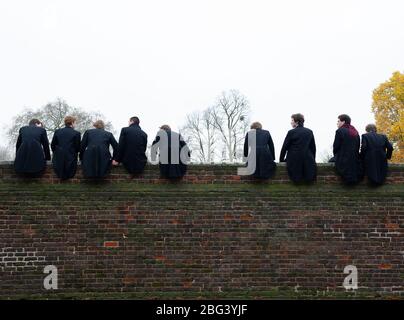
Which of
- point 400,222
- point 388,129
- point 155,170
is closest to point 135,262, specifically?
point 155,170

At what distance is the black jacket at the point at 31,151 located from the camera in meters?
9.54

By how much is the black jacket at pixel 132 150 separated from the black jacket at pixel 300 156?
258 centimetres

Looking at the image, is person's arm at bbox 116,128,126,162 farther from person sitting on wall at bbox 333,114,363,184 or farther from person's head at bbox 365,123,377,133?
person's head at bbox 365,123,377,133

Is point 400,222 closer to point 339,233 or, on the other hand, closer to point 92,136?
point 339,233

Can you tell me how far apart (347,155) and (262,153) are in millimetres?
→ 1500

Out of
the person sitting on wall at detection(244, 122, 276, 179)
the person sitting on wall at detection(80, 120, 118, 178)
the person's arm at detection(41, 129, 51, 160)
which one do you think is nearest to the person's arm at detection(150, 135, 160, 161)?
the person sitting on wall at detection(80, 120, 118, 178)

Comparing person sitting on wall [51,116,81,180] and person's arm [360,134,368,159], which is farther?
person's arm [360,134,368,159]

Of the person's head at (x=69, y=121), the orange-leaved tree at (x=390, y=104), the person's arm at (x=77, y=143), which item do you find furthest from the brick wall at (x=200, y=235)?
the orange-leaved tree at (x=390, y=104)

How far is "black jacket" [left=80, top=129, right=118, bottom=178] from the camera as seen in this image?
31.4 feet

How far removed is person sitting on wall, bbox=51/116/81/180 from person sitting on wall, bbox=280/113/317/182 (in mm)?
3720

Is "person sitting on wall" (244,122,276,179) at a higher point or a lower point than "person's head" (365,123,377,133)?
lower

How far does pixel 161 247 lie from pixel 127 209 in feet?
2.93

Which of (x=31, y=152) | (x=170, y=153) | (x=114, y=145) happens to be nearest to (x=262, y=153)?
(x=170, y=153)

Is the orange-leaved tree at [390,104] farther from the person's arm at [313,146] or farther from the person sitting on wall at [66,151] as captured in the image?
the person sitting on wall at [66,151]
